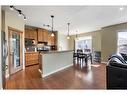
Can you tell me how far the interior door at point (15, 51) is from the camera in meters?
5.47

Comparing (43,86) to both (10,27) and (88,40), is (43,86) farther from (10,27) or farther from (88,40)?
(88,40)

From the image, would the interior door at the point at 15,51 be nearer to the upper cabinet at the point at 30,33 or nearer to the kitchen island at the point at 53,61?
the kitchen island at the point at 53,61

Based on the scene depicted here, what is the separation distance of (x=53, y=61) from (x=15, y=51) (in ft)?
5.84

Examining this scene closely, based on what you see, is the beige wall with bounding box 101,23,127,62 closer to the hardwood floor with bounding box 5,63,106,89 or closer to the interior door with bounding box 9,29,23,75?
the hardwood floor with bounding box 5,63,106,89

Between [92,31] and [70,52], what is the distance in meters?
3.80

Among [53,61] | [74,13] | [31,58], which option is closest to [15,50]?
[53,61]

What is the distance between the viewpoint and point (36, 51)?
27.3ft

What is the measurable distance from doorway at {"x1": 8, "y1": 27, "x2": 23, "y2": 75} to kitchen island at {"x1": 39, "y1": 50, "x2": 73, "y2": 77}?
3.77 ft

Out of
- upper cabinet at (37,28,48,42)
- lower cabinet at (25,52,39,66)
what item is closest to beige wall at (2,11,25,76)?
lower cabinet at (25,52,39,66)

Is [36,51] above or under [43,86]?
above

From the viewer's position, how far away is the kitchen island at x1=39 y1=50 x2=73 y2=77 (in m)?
5.13

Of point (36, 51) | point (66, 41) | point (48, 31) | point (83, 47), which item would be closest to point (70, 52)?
point (36, 51)

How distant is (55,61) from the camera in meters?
5.99

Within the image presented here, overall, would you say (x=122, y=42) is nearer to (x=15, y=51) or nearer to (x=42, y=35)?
(x=42, y=35)
